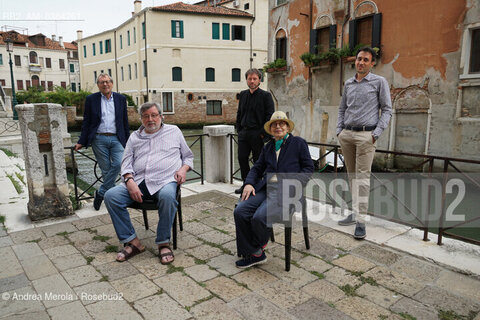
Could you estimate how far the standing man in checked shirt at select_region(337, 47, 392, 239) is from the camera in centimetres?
350

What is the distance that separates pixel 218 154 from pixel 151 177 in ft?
8.86

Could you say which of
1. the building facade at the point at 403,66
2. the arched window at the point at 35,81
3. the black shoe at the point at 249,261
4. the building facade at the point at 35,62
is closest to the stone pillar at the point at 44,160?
the black shoe at the point at 249,261

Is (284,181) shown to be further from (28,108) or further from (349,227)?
(28,108)

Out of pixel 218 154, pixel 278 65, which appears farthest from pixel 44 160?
pixel 278 65

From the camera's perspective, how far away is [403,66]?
35.4 ft

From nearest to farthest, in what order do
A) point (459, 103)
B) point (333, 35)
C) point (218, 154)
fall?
point (218, 154)
point (459, 103)
point (333, 35)

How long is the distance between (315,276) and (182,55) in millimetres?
27476

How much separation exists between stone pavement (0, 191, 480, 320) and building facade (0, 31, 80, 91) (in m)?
49.5

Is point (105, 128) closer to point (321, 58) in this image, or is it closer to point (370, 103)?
point (370, 103)

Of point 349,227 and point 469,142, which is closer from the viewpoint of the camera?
point 349,227

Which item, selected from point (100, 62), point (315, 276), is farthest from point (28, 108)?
point (100, 62)

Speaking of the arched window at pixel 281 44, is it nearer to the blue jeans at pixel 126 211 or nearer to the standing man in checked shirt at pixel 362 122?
the standing man in checked shirt at pixel 362 122

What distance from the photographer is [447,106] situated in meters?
9.79

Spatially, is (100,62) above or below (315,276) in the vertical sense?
above
